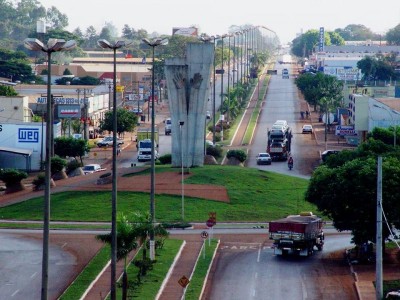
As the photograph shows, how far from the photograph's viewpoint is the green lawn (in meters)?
61.1

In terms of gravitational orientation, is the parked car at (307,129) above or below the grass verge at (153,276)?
above

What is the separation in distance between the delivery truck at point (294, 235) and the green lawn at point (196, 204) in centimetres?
1211

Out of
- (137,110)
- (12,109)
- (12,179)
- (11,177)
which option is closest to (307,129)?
(12,109)

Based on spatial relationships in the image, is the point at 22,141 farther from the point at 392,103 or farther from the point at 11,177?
the point at 392,103

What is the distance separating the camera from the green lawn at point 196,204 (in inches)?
2406

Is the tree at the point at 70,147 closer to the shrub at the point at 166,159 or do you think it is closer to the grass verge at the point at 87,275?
the shrub at the point at 166,159

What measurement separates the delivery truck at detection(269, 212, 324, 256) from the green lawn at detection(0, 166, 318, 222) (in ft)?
39.7

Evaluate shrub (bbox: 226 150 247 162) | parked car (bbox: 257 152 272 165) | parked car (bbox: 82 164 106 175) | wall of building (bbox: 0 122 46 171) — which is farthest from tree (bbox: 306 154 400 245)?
wall of building (bbox: 0 122 46 171)

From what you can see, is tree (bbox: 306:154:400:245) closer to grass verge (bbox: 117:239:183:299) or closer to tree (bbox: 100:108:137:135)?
grass verge (bbox: 117:239:183:299)

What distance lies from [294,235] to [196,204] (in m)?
16.1

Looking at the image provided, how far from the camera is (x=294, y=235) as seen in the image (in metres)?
47.5

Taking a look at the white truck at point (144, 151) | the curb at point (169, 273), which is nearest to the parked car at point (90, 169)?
the white truck at point (144, 151)

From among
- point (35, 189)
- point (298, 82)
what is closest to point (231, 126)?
point (298, 82)

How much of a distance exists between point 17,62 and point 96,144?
65303 mm
